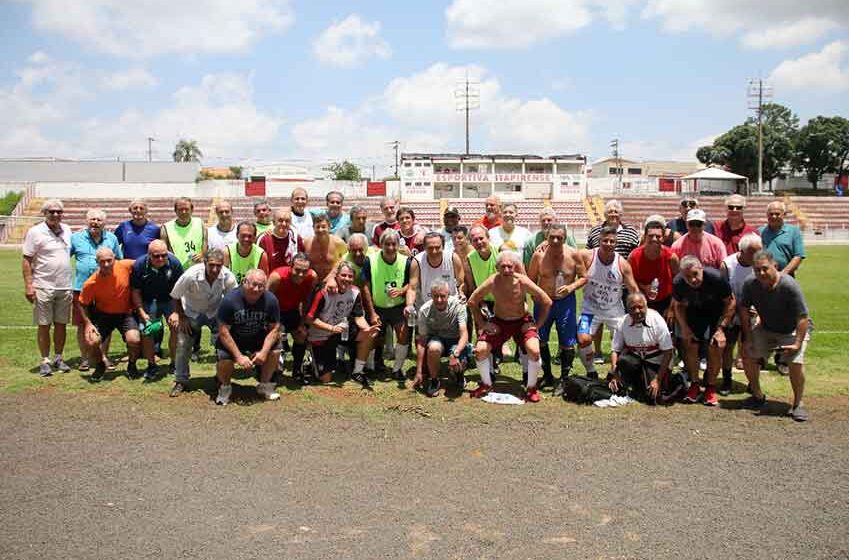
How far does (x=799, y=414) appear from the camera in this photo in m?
6.79

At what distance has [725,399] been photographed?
756cm

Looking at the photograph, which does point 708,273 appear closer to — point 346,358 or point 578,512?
point 578,512

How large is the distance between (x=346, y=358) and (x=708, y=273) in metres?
4.62

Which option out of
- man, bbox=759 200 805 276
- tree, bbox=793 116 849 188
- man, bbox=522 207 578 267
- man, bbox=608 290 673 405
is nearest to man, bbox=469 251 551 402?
man, bbox=608 290 673 405

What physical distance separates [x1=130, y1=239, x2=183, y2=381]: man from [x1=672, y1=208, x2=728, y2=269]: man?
241 inches

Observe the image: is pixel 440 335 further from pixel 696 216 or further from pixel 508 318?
pixel 696 216

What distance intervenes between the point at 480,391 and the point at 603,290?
1.93 metres

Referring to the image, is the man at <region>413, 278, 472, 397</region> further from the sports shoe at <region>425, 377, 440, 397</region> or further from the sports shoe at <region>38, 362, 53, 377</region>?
the sports shoe at <region>38, 362, 53, 377</region>

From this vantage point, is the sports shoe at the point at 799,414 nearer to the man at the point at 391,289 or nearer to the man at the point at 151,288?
the man at the point at 391,289

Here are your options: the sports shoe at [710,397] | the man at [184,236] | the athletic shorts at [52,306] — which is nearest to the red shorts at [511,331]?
the sports shoe at [710,397]

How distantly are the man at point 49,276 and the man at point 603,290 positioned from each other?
21.2 ft

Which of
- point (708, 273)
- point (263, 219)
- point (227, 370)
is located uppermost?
point (263, 219)

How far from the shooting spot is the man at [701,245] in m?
8.02

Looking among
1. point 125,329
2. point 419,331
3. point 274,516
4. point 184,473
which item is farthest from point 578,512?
point 125,329
